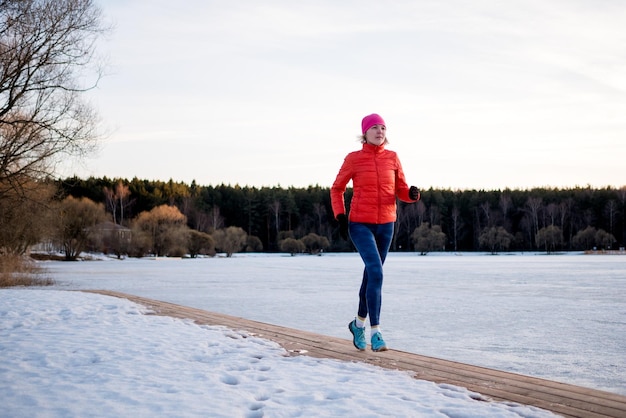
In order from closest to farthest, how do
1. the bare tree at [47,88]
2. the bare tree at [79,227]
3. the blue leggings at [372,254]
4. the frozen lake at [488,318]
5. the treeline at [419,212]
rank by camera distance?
the blue leggings at [372,254], the frozen lake at [488,318], the bare tree at [47,88], the bare tree at [79,227], the treeline at [419,212]

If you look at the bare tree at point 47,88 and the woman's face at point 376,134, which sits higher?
the bare tree at point 47,88

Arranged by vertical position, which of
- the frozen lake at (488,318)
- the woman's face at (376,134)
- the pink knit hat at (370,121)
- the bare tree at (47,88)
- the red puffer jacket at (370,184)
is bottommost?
the frozen lake at (488,318)

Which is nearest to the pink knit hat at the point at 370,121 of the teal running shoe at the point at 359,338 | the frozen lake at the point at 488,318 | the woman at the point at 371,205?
the woman at the point at 371,205

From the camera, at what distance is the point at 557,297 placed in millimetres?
10359

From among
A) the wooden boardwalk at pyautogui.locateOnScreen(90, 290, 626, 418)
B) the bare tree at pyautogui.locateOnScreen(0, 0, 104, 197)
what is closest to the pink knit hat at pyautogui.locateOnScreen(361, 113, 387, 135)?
the wooden boardwalk at pyautogui.locateOnScreen(90, 290, 626, 418)

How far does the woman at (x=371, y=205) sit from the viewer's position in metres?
4.24

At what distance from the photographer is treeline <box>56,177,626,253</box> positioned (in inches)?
2869

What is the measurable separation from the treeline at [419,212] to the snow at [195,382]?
195 ft

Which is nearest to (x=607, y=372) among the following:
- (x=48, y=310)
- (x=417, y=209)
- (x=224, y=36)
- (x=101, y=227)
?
(x=48, y=310)

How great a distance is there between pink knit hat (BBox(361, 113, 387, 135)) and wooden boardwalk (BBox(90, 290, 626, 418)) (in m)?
1.77

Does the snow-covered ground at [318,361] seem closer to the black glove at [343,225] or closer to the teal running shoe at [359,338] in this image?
the teal running shoe at [359,338]

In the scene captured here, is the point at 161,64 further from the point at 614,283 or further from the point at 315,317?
the point at 614,283

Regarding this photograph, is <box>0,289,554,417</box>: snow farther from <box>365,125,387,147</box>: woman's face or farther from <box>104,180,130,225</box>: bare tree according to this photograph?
<box>104,180,130,225</box>: bare tree

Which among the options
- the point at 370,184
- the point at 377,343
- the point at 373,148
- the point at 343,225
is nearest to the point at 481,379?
the point at 377,343
